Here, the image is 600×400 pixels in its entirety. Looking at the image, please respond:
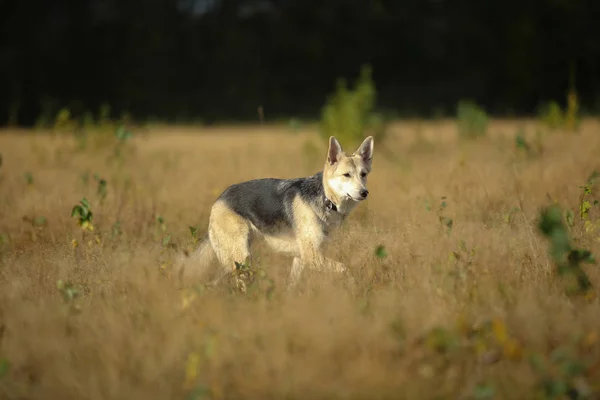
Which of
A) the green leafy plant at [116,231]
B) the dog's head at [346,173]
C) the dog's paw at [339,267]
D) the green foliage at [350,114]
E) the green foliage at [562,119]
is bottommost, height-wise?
the green leafy plant at [116,231]

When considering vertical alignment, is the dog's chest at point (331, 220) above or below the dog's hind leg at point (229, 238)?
above

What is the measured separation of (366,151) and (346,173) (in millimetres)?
547

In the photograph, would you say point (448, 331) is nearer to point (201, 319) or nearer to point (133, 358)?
point (201, 319)

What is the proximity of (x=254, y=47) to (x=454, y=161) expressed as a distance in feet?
79.6

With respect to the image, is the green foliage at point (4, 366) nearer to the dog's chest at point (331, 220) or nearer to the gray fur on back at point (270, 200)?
the gray fur on back at point (270, 200)

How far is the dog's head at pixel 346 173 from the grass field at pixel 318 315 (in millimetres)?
413

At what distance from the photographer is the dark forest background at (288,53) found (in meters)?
27.5

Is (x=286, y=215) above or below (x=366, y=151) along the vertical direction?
below

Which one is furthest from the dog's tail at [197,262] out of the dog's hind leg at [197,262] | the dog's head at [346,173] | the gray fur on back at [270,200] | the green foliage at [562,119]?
the green foliage at [562,119]

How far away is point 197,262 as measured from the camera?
16.7 feet

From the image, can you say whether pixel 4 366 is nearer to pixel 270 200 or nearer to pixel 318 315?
pixel 318 315

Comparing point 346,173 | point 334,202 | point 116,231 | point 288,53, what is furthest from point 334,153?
point 288,53

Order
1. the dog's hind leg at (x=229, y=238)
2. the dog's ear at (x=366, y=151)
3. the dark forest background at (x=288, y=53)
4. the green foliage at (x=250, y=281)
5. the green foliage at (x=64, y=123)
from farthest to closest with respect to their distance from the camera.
→ the dark forest background at (x=288, y=53) < the green foliage at (x=64, y=123) < the dog's ear at (x=366, y=151) < the dog's hind leg at (x=229, y=238) < the green foliage at (x=250, y=281)

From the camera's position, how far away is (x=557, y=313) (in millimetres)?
3840
